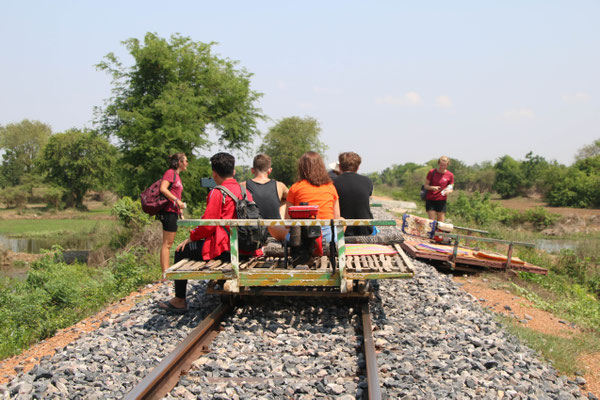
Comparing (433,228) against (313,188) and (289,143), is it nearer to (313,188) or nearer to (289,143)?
(313,188)

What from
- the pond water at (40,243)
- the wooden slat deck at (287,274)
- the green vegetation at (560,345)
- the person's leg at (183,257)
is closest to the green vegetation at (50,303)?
the person's leg at (183,257)

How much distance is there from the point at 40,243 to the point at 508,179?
54.5m

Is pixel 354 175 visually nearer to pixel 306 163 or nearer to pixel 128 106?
pixel 306 163

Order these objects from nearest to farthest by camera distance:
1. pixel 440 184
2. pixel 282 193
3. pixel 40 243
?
pixel 282 193 → pixel 440 184 → pixel 40 243

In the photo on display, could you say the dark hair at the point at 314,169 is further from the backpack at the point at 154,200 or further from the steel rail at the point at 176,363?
the backpack at the point at 154,200

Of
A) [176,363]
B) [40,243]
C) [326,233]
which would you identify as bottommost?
[40,243]

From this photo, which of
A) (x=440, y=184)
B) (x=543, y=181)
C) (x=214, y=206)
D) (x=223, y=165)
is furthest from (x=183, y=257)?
(x=543, y=181)

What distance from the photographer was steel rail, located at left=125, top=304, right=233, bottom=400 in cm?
341

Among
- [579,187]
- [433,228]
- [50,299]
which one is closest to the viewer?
[50,299]

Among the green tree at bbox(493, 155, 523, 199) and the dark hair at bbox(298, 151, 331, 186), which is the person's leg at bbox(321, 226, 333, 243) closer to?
the dark hair at bbox(298, 151, 331, 186)

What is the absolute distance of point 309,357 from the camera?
4.22m

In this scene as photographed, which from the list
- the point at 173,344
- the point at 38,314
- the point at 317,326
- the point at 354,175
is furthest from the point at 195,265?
the point at 38,314

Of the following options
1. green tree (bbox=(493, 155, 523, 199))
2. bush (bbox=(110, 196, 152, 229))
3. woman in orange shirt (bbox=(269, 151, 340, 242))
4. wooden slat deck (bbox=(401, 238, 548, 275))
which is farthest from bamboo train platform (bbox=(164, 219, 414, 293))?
green tree (bbox=(493, 155, 523, 199))

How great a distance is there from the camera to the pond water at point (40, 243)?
2894 centimetres
